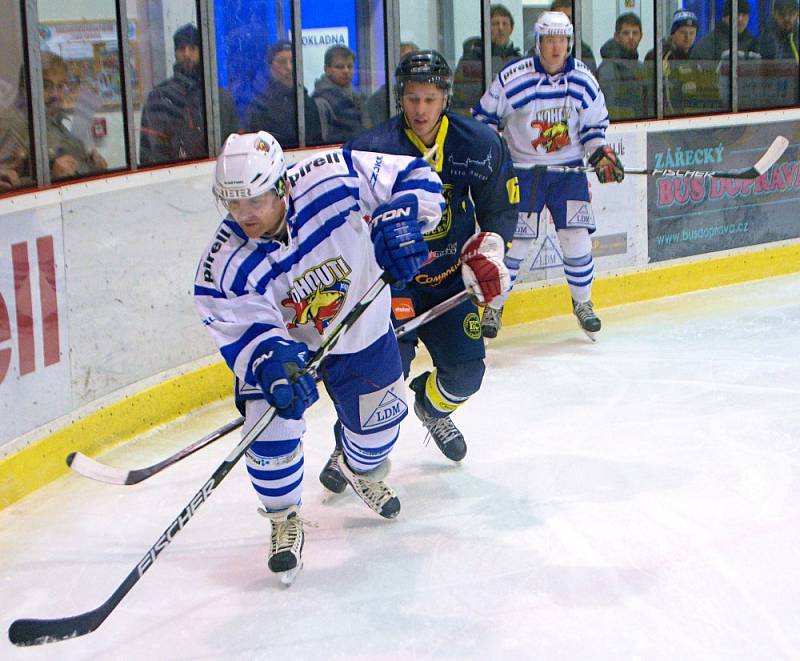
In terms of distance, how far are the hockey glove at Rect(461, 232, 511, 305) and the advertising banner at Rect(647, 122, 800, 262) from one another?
9.61 feet

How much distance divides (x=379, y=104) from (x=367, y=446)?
243 cm

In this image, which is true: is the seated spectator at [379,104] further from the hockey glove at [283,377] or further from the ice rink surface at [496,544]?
the hockey glove at [283,377]

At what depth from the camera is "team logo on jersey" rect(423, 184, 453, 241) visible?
3.20 meters

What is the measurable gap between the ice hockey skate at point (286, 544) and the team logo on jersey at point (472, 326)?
28.0 inches

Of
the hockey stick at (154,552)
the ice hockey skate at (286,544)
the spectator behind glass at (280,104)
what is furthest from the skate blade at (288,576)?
the spectator behind glass at (280,104)

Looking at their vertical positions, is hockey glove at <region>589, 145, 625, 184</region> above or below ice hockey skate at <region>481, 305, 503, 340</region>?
above

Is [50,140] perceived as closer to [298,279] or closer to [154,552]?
[298,279]

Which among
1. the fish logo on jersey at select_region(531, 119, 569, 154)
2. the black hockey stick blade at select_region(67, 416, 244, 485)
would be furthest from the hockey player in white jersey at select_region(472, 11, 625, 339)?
the black hockey stick blade at select_region(67, 416, 244, 485)

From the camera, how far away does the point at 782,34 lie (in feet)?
21.0

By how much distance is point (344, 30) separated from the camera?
15.9 feet

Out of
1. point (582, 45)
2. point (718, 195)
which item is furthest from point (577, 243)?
point (718, 195)

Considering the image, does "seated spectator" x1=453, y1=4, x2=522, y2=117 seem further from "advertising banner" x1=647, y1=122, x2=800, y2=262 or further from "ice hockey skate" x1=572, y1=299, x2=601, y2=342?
"ice hockey skate" x1=572, y1=299, x2=601, y2=342

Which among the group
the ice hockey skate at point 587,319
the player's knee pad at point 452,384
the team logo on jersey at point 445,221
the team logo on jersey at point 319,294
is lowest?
the ice hockey skate at point 587,319

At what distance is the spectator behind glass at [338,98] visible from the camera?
4.84m
